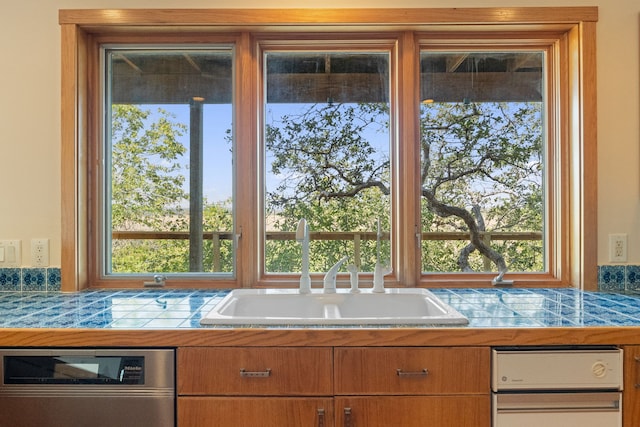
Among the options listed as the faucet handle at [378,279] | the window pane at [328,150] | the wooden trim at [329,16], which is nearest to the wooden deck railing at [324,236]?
the window pane at [328,150]

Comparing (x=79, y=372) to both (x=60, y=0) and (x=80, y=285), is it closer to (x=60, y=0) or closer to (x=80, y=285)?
(x=80, y=285)

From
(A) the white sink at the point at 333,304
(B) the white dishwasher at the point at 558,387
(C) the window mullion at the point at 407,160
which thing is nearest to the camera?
(B) the white dishwasher at the point at 558,387

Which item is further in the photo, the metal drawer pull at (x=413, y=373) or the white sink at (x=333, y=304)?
the white sink at (x=333, y=304)

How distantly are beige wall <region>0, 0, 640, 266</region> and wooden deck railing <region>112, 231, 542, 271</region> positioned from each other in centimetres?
30

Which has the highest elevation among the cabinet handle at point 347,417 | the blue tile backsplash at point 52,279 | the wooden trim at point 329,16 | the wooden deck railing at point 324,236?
the wooden trim at point 329,16

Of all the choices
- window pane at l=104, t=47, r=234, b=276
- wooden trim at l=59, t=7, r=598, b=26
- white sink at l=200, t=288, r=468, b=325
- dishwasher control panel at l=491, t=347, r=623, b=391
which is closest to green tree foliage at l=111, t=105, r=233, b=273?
window pane at l=104, t=47, r=234, b=276

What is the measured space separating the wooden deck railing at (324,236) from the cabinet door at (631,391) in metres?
0.75

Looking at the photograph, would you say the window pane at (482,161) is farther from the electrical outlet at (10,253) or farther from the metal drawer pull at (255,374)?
the electrical outlet at (10,253)

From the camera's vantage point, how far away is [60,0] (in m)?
1.84

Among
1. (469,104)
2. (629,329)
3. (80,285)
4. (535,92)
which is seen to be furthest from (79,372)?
(535,92)

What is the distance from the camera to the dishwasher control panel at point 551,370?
4.06ft

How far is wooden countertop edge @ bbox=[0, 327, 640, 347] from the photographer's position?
4.09 feet

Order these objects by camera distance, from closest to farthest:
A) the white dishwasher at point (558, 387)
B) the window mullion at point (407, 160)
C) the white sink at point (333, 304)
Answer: the white dishwasher at point (558, 387), the white sink at point (333, 304), the window mullion at point (407, 160)

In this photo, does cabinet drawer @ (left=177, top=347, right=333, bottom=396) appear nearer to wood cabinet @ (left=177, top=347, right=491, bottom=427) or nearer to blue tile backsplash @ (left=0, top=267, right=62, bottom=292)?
wood cabinet @ (left=177, top=347, right=491, bottom=427)
